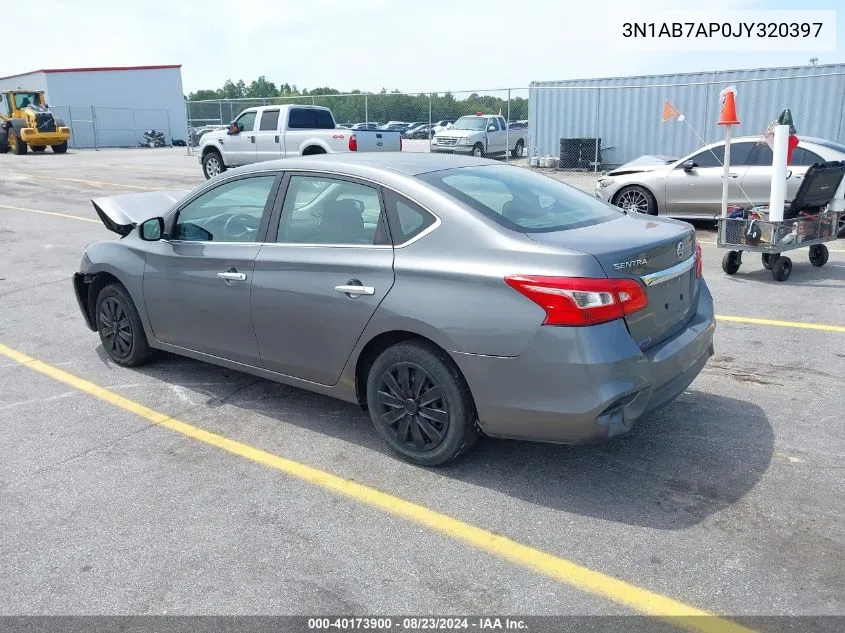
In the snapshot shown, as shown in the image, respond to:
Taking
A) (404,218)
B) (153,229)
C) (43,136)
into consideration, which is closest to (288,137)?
(153,229)

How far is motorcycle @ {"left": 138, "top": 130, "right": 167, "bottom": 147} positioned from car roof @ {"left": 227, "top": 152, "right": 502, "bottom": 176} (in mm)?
45940

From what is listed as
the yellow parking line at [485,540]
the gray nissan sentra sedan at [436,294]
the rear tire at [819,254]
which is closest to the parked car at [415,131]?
the rear tire at [819,254]

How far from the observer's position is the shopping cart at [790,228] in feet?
25.8

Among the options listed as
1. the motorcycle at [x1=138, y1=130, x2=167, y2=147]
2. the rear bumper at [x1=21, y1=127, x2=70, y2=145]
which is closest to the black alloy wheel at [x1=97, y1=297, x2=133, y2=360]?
the rear bumper at [x1=21, y1=127, x2=70, y2=145]

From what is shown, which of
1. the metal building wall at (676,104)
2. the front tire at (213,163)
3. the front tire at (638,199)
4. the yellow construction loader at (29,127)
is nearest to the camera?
the front tire at (638,199)

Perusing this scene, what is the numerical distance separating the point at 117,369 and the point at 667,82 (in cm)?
2030

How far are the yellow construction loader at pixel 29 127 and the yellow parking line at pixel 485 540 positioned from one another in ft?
113

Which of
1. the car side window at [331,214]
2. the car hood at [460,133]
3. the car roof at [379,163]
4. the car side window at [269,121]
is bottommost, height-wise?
the car hood at [460,133]

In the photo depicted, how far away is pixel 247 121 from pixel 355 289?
16.8m

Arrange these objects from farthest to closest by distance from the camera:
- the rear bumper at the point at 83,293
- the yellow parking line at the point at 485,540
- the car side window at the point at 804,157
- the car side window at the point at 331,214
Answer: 1. the car side window at the point at 804,157
2. the rear bumper at the point at 83,293
3. the car side window at the point at 331,214
4. the yellow parking line at the point at 485,540

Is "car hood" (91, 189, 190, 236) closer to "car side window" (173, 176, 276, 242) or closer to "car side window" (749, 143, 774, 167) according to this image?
"car side window" (173, 176, 276, 242)

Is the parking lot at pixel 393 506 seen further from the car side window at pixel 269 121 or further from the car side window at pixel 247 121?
the car side window at pixel 247 121

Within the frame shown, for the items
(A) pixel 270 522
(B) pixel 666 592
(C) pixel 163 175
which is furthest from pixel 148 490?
(C) pixel 163 175

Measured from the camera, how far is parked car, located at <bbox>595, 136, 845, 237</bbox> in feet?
35.1
